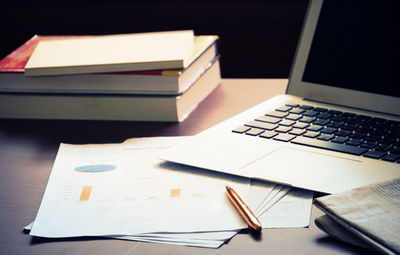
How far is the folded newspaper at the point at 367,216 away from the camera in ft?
1.67

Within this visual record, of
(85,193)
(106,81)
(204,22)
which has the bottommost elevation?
(85,193)

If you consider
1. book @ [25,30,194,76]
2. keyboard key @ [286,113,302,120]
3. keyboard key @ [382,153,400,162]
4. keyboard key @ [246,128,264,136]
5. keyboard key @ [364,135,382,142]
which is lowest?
keyboard key @ [382,153,400,162]

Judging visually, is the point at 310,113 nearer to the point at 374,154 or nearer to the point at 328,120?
the point at 328,120

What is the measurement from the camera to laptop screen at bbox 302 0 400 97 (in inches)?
32.9

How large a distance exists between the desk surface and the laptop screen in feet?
0.55

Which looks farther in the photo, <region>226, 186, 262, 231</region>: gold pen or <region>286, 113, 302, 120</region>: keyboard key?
<region>286, 113, 302, 120</region>: keyboard key

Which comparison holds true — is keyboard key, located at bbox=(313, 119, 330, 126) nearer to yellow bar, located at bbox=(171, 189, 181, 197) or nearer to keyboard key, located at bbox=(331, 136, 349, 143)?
keyboard key, located at bbox=(331, 136, 349, 143)

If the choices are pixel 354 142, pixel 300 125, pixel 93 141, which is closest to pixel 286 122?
pixel 300 125

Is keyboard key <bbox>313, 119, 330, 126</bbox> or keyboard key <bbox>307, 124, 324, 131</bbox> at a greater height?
keyboard key <bbox>313, 119, 330, 126</bbox>

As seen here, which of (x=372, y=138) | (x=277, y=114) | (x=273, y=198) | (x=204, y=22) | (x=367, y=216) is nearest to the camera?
(x=367, y=216)

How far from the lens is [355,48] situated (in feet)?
2.87

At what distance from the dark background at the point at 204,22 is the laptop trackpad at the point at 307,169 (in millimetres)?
829

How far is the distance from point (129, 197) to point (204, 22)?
951 mm

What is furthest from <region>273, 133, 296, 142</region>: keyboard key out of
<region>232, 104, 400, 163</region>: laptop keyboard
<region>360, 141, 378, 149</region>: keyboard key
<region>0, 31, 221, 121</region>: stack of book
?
<region>0, 31, 221, 121</region>: stack of book
